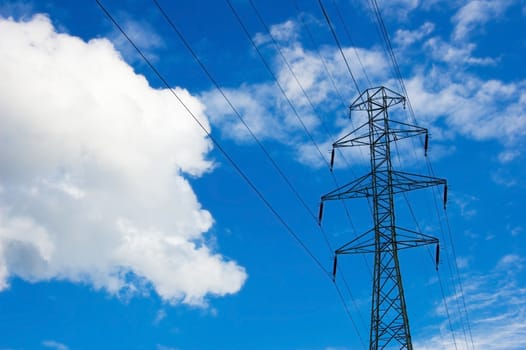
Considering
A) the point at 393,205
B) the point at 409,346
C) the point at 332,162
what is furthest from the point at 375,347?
the point at 332,162

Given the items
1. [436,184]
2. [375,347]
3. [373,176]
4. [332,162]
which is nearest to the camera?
[375,347]

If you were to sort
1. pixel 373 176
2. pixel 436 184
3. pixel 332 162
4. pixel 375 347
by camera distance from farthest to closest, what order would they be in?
1. pixel 332 162
2. pixel 373 176
3. pixel 436 184
4. pixel 375 347

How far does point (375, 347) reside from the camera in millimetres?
32094

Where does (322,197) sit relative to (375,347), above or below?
above

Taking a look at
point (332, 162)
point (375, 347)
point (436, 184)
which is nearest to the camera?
point (375, 347)

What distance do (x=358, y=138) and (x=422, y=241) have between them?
8.22 meters

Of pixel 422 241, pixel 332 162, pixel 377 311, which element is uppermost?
pixel 332 162

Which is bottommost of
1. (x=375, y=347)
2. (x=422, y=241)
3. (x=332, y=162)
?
(x=375, y=347)

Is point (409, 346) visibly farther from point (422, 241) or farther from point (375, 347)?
point (422, 241)

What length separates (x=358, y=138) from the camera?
3756 centimetres

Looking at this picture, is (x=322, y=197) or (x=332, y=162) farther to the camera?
(x=332, y=162)

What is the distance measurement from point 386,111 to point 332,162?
5.86 m

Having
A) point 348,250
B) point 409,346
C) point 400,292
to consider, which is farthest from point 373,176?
point 409,346

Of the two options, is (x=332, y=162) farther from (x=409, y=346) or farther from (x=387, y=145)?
(x=409, y=346)
